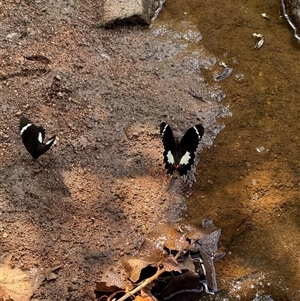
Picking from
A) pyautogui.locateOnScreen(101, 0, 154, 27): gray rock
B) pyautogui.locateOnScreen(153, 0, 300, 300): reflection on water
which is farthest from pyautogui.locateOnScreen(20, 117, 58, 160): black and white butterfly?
pyautogui.locateOnScreen(101, 0, 154, 27): gray rock

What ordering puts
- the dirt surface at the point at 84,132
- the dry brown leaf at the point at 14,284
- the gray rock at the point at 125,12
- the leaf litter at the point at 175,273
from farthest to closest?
the gray rock at the point at 125,12 < the dirt surface at the point at 84,132 < the leaf litter at the point at 175,273 < the dry brown leaf at the point at 14,284

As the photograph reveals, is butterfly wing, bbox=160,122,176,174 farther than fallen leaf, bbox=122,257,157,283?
Yes

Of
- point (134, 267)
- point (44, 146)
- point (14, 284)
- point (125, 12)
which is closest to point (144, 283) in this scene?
point (134, 267)

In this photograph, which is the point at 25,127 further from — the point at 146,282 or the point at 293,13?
the point at 293,13

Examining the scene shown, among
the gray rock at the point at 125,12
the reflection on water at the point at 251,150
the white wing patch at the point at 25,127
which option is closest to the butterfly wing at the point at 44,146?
the white wing patch at the point at 25,127

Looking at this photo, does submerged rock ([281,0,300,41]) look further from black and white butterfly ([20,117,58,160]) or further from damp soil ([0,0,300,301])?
black and white butterfly ([20,117,58,160])

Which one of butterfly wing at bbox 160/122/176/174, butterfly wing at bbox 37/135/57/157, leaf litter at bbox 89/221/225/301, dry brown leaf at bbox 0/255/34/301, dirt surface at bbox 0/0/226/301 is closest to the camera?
dry brown leaf at bbox 0/255/34/301

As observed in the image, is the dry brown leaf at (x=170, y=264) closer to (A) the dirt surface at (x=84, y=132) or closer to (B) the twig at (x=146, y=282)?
(B) the twig at (x=146, y=282)
